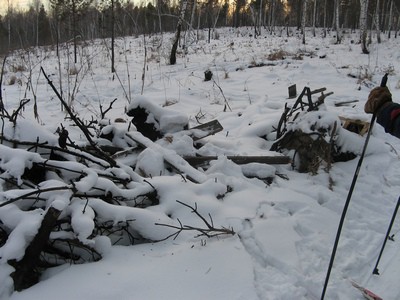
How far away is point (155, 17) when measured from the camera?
31328 millimetres

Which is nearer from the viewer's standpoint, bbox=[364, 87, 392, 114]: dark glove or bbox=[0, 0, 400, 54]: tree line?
bbox=[364, 87, 392, 114]: dark glove

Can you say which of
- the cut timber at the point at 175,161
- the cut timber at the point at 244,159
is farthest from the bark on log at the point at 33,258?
the cut timber at the point at 244,159

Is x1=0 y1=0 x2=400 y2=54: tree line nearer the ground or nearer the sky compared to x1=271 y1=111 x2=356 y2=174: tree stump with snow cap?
nearer the sky

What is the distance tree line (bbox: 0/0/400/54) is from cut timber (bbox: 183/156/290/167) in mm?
3907

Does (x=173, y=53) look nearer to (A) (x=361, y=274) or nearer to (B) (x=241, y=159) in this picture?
(B) (x=241, y=159)

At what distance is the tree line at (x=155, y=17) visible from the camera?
12072 millimetres

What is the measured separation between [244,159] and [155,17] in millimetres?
31049

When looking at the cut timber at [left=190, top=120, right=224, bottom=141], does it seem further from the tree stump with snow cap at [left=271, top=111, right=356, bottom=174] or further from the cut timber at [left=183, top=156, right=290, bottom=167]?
the tree stump with snow cap at [left=271, top=111, right=356, bottom=174]

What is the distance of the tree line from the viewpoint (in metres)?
12.1

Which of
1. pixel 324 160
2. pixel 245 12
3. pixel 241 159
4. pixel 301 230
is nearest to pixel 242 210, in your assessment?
pixel 301 230

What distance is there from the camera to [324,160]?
11.6ft

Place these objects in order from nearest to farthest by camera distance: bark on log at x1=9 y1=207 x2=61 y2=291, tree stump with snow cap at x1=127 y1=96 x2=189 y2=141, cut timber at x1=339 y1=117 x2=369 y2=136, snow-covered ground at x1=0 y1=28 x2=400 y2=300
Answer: bark on log at x1=9 y1=207 x2=61 y2=291 < snow-covered ground at x1=0 y1=28 x2=400 y2=300 < tree stump with snow cap at x1=127 y1=96 x2=189 y2=141 < cut timber at x1=339 y1=117 x2=369 y2=136

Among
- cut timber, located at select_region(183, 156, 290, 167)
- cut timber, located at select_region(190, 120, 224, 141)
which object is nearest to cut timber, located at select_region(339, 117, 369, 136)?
cut timber, located at select_region(183, 156, 290, 167)

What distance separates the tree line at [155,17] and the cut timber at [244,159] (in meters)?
3.91
